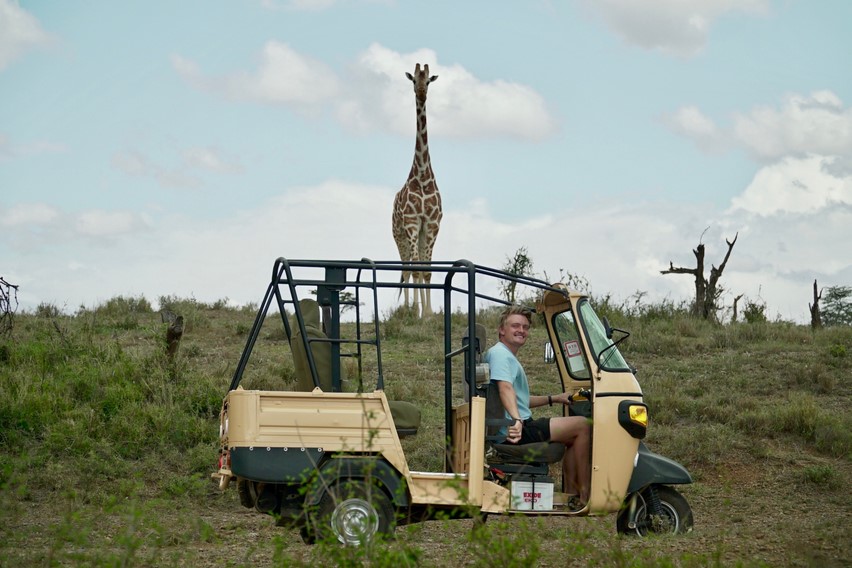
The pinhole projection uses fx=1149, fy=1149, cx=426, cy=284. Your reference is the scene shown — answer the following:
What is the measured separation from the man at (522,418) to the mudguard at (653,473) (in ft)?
1.15

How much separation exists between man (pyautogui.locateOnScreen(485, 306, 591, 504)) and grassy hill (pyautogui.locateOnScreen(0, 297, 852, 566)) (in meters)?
0.53

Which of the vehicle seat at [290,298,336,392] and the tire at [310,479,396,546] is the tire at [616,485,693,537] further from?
the vehicle seat at [290,298,336,392]

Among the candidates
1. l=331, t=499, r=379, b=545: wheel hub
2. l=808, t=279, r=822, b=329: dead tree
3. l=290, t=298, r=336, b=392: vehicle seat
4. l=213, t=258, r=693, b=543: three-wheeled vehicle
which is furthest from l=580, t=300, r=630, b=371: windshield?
l=808, t=279, r=822, b=329: dead tree

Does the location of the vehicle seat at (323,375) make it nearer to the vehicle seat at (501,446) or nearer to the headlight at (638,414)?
the vehicle seat at (501,446)

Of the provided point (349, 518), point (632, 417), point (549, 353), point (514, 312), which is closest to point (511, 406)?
point (514, 312)

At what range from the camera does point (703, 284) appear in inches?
796

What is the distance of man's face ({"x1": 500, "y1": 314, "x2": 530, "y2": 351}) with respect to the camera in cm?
836

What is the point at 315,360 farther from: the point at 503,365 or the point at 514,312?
the point at 514,312

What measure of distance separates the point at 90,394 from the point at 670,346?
28.1 feet

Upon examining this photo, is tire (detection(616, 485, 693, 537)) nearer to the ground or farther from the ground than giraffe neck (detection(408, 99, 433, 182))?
nearer to the ground

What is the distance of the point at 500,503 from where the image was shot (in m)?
8.05

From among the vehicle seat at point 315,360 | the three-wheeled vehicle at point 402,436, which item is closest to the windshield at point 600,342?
the three-wheeled vehicle at point 402,436

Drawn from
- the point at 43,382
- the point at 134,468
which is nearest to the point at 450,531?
the point at 134,468

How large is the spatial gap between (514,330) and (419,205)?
13.1 m
